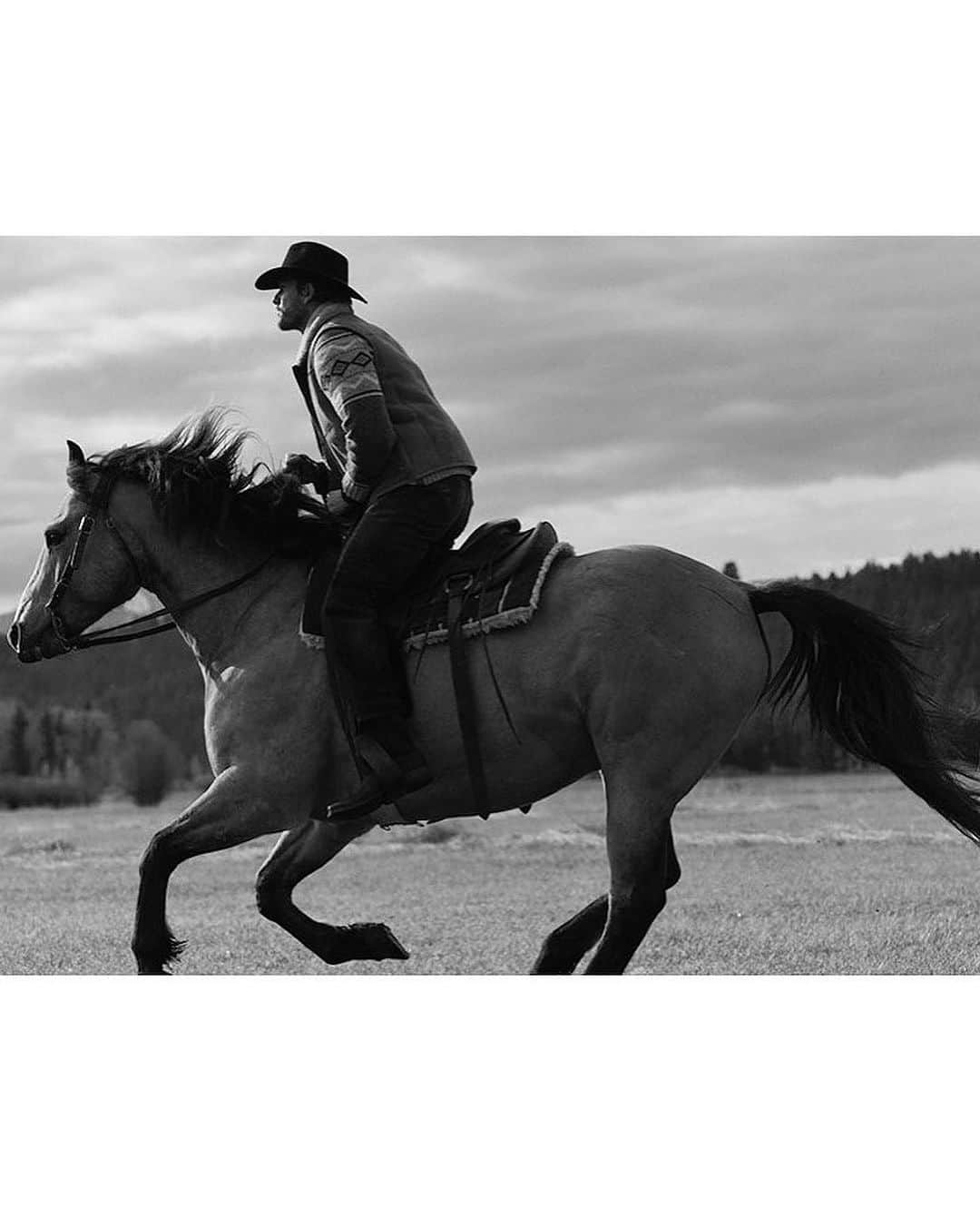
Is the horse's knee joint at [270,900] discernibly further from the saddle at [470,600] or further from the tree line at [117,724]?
the tree line at [117,724]

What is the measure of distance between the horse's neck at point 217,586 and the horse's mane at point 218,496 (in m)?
0.08

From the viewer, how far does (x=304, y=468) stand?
6.37 metres

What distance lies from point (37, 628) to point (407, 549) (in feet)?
5.42

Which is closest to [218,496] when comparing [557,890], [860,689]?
[860,689]

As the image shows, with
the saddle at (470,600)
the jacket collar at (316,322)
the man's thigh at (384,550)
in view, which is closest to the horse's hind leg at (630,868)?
the saddle at (470,600)

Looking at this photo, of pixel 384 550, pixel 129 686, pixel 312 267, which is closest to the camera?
pixel 384 550

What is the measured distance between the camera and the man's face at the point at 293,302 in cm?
617

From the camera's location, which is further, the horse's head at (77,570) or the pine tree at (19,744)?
the pine tree at (19,744)

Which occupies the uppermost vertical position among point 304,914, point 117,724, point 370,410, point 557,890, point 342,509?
point 370,410

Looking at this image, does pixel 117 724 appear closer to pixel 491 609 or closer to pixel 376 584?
pixel 376 584

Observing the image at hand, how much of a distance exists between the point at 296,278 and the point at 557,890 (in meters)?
8.02

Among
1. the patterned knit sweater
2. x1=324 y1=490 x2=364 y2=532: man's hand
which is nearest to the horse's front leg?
x1=324 y1=490 x2=364 y2=532: man's hand

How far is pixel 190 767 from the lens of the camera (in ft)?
87.0

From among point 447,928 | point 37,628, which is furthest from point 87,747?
point 37,628
